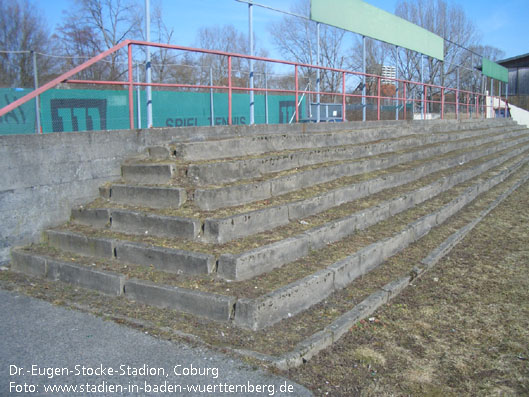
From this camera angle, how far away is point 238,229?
203 inches

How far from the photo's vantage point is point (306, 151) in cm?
798

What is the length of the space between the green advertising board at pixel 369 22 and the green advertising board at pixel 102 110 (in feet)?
12.6

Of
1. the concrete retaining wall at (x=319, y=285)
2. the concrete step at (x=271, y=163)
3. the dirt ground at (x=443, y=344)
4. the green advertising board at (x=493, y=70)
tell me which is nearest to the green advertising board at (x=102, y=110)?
the concrete step at (x=271, y=163)

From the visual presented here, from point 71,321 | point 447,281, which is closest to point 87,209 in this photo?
point 71,321

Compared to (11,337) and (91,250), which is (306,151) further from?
(11,337)

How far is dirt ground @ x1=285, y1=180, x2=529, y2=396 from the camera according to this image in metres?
3.32

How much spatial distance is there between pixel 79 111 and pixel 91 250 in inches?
248

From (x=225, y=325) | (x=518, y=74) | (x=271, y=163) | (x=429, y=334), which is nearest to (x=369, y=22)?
(x=271, y=163)

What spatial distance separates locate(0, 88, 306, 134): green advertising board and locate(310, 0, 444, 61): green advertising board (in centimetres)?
383

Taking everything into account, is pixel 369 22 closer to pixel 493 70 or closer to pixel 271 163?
pixel 271 163

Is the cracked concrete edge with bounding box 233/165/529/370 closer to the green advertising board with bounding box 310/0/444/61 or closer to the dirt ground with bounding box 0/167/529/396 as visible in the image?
the dirt ground with bounding box 0/167/529/396

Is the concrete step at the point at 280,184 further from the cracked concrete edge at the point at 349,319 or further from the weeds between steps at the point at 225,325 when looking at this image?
the cracked concrete edge at the point at 349,319

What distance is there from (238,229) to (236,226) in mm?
51

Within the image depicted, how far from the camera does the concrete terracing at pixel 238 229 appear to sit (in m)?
4.38
